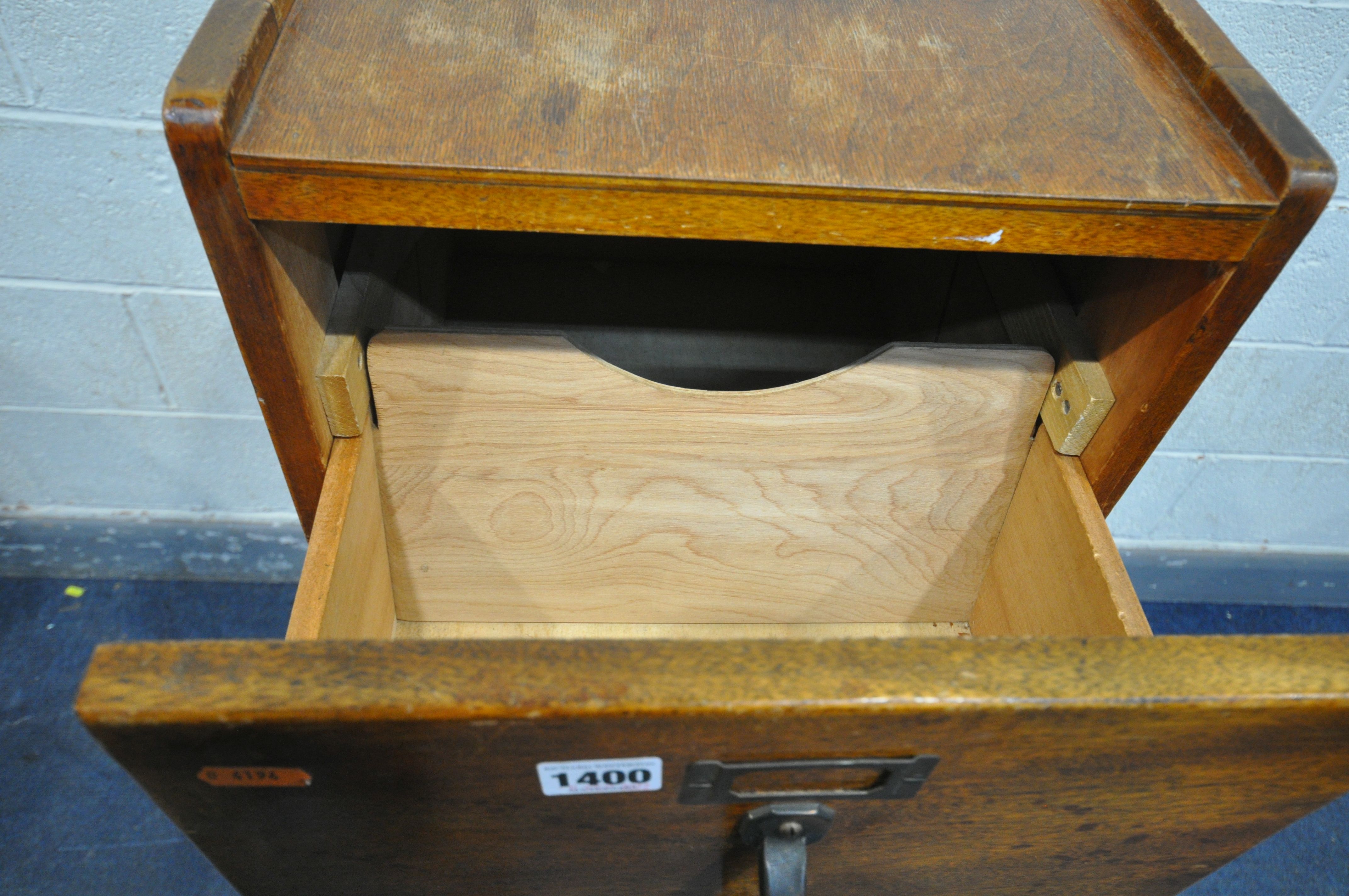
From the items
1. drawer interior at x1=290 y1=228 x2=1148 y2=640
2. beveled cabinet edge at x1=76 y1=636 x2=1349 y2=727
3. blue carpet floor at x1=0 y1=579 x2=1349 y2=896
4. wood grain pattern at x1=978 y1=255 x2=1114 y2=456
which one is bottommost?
blue carpet floor at x1=0 y1=579 x2=1349 y2=896

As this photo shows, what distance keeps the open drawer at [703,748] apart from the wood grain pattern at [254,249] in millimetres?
29

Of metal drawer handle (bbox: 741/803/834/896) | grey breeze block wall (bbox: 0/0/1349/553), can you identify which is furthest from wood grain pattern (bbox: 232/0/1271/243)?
grey breeze block wall (bbox: 0/0/1349/553)

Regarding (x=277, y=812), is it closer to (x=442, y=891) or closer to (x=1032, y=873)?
(x=442, y=891)

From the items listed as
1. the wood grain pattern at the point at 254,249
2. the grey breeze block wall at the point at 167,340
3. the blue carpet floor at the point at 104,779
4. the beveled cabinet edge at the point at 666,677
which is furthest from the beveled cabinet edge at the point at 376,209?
the blue carpet floor at the point at 104,779

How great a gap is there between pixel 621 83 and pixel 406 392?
0.78ft

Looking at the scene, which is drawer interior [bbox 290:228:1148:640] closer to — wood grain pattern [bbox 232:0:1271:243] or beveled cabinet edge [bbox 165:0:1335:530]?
beveled cabinet edge [bbox 165:0:1335:530]

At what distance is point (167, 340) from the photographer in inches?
37.6

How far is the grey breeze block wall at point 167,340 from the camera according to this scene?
2.51 feet

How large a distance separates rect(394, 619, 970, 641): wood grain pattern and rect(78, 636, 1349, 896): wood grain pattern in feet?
1.12

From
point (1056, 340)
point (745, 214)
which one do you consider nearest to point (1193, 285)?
point (1056, 340)

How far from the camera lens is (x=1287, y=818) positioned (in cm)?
41

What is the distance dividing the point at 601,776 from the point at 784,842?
11 cm

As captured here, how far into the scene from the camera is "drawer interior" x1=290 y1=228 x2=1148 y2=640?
57 centimetres

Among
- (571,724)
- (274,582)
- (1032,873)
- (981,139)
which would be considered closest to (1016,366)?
(981,139)
